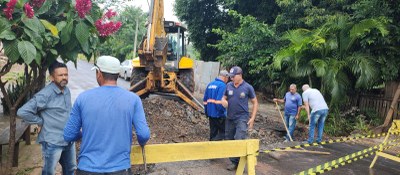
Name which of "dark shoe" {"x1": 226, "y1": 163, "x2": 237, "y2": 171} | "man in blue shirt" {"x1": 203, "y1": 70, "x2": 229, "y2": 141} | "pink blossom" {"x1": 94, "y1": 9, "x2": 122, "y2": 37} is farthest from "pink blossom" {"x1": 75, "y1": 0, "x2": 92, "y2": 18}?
"dark shoe" {"x1": 226, "y1": 163, "x2": 237, "y2": 171}

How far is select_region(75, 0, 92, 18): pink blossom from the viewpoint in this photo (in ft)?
11.6

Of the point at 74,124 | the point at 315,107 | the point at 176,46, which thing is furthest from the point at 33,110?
the point at 176,46

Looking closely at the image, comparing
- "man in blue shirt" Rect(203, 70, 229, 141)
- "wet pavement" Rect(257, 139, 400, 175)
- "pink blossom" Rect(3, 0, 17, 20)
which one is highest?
"pink blossom" Rect(3, 0, 17, 20)

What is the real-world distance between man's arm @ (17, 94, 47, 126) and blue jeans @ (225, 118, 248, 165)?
10.9 ft

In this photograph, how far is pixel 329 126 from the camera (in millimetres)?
10125

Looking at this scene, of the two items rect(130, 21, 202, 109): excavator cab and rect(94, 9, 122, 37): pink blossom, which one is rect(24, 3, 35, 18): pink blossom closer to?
rect(94, 9, 122, 37): pink blossom

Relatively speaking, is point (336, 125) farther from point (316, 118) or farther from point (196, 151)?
point (196, 151)

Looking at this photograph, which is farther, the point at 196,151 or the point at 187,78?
the point at 187,78

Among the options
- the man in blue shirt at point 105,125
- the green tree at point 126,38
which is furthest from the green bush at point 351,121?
Result: the green tree at point 126,38

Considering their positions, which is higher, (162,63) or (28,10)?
(28,10)

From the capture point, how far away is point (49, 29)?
3533 millimetres

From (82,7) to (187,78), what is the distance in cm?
923

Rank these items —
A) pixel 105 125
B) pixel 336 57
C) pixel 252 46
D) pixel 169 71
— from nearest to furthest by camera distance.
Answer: pixel 105 125 → pixel 336 57 → pixel 169 71 → pixel 252 46

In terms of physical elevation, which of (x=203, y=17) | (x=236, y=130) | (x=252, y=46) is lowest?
(x=236, y=130)
